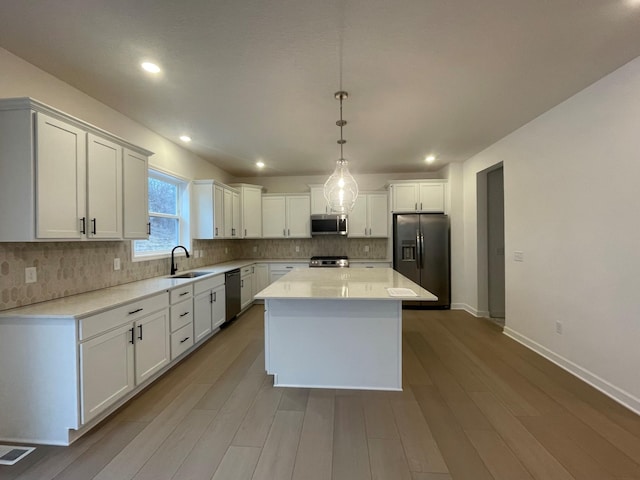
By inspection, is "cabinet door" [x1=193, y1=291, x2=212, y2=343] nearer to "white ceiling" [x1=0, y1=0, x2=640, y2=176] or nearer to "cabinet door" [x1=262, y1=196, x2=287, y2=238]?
"white ceiling" [x1=0, y1=0, x2=640, y2=176]

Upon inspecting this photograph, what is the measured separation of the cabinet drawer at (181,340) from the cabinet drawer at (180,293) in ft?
1.07

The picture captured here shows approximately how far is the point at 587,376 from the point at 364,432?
A: 7.21 feet

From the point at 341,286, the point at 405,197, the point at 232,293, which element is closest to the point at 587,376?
the point at 341,286

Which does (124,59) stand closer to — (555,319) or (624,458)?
(624,458)

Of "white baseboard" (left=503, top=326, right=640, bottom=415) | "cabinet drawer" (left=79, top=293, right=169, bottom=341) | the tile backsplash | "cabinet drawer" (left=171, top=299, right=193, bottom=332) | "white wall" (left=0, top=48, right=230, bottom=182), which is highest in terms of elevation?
"white wall" (left=0, top=48, right=230, bottom=182)

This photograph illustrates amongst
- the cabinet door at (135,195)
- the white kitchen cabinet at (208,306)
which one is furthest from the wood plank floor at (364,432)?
the cabinet door at (135,195)

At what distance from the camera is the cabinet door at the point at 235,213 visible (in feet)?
17.1

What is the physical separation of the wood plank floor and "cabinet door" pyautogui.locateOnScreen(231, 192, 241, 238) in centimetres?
271

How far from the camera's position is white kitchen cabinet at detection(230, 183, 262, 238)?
5547mm

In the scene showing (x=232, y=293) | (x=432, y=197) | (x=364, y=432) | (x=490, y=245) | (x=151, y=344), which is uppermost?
(x=432, y=197)

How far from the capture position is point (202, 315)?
3.56 m

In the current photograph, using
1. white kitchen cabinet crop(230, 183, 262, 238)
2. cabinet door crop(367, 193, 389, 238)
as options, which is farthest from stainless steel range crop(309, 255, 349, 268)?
white kitchen cabinet crop(230, 183, 262, 238)

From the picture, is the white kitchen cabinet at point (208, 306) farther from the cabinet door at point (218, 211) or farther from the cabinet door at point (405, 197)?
the cabinet door at point (405, 197)

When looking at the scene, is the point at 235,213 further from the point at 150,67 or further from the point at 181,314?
the point at 150,67
